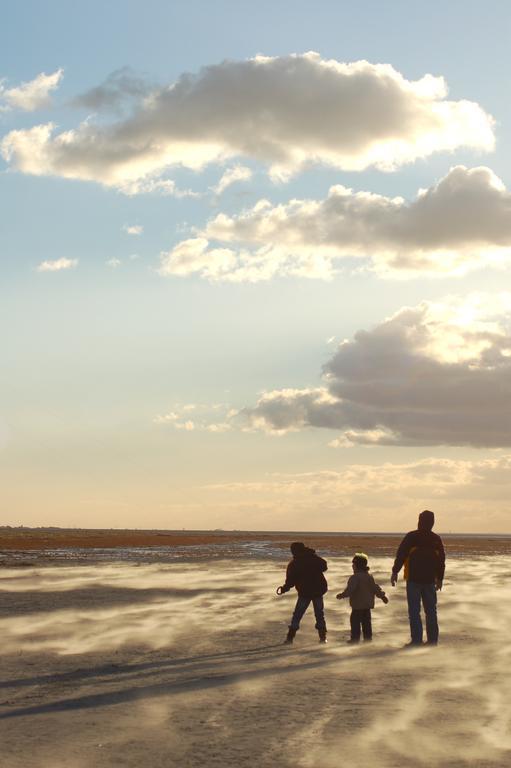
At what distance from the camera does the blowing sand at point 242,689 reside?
8.12 metres

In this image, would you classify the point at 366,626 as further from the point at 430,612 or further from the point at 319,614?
the point at 430,612

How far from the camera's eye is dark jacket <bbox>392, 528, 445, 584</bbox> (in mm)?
15984

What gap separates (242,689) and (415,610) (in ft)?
17.2

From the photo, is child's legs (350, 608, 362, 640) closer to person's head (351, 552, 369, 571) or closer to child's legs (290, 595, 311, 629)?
person's head (351, 552, 369, 571)

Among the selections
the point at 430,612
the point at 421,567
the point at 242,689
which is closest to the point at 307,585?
the point at 421,567

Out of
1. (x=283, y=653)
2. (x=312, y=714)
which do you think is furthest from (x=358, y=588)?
(x=312, y=714)

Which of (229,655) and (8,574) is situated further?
(8,574)

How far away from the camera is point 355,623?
52.0 ft

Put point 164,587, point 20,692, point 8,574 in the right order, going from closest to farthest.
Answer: point 20,692, point 164,587, point 8,574

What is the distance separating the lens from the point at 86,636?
1647cm

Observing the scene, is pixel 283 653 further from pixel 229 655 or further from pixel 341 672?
pixel 341 672

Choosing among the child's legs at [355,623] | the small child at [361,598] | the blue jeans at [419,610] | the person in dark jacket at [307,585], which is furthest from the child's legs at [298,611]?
the blue jeans at [419,610]

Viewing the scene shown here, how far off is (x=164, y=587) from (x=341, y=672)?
1621 cm

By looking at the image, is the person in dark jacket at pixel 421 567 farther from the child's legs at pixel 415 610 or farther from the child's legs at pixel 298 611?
the child's legs at pixel 298 611
